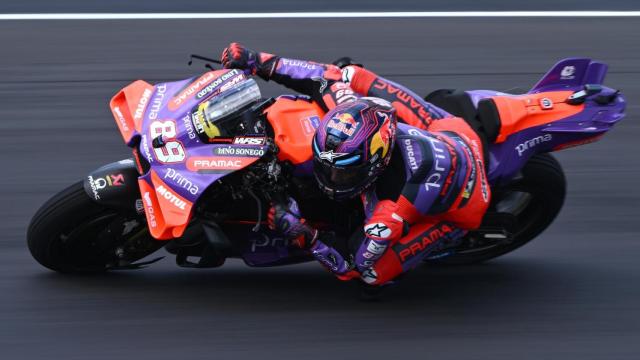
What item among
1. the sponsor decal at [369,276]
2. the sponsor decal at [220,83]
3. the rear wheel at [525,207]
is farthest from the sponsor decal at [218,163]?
the rear wheel at [525,207]

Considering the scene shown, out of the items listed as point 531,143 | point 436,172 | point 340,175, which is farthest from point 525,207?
point 340,175

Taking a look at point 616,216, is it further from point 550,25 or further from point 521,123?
point 550,25

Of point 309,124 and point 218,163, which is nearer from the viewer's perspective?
point 218,163

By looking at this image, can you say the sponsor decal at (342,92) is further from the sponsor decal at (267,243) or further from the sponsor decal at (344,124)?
the sponsor decal at (267,243)

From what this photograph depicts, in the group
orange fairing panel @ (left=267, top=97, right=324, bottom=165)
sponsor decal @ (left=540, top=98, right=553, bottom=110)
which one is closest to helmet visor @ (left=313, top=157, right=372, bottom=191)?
orange fairing panel @ (left=267, top=97, right=324, bottom=165)

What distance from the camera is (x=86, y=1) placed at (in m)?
9.23

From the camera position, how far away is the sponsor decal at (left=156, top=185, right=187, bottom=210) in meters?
4.37

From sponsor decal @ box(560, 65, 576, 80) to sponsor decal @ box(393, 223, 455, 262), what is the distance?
100 centimetres

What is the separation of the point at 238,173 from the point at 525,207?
5.66 ft

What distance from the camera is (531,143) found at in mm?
4992

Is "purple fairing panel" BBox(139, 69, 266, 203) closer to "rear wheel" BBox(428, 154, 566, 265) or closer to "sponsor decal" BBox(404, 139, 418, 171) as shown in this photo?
"sponsor decal" BBox(404, 139, 418, 171)

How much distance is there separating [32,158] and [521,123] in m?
3.23

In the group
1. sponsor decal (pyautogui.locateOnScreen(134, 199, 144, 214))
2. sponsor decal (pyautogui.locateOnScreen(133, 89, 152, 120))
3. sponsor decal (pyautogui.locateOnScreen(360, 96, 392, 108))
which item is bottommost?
sponsor decal (pyautogui.locateOnScreen(134, 199, 144, 214))

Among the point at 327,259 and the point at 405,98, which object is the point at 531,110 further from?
the point at 327,259
